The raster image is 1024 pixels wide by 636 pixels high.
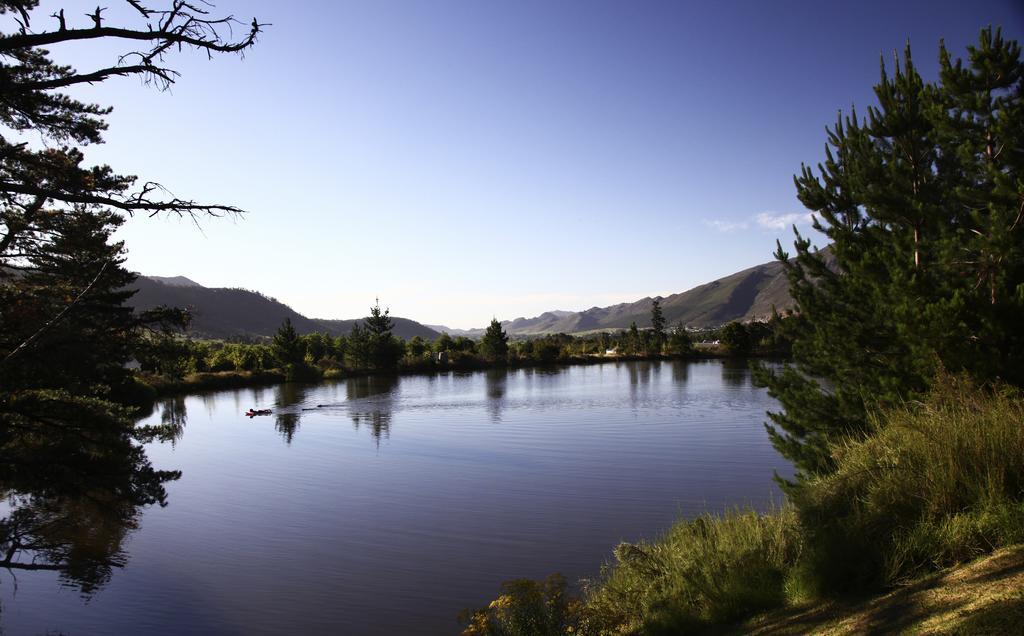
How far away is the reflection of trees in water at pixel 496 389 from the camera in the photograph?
31156 millimetres

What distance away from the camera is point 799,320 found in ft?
41.9

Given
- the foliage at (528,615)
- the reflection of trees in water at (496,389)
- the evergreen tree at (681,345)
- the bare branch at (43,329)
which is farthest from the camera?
the evergreen tree at (681,345)

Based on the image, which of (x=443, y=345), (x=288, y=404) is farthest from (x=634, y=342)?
(x=288, y=404)

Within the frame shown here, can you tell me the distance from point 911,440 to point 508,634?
→ 4253 millimetres

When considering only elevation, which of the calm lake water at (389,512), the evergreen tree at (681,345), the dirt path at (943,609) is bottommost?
the calm lake water at (389,512)

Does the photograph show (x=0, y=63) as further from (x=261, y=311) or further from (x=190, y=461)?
(x=261, y=311)

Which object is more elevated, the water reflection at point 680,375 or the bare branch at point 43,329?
the bare branch at point 43,329

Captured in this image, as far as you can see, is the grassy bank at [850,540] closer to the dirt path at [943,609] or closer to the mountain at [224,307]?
the dirt path at [943,609]

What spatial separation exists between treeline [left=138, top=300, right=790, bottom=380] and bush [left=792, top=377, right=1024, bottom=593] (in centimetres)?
3640

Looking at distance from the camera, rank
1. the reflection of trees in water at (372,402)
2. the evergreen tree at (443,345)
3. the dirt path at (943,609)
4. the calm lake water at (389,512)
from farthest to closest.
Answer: the evergreen tree at (443,345) → the reflection of trees in water at (372,402) → the calm lake water at (389,512) → the dirt path at (943,609)

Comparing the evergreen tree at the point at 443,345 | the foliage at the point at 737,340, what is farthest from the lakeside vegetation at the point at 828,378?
the foliage at the point at 737,340

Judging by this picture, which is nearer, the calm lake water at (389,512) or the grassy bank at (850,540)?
the grassy bank at (850,540)

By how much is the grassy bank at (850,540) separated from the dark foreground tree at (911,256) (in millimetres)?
1654

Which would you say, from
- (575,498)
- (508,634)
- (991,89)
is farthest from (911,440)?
(575,498)
